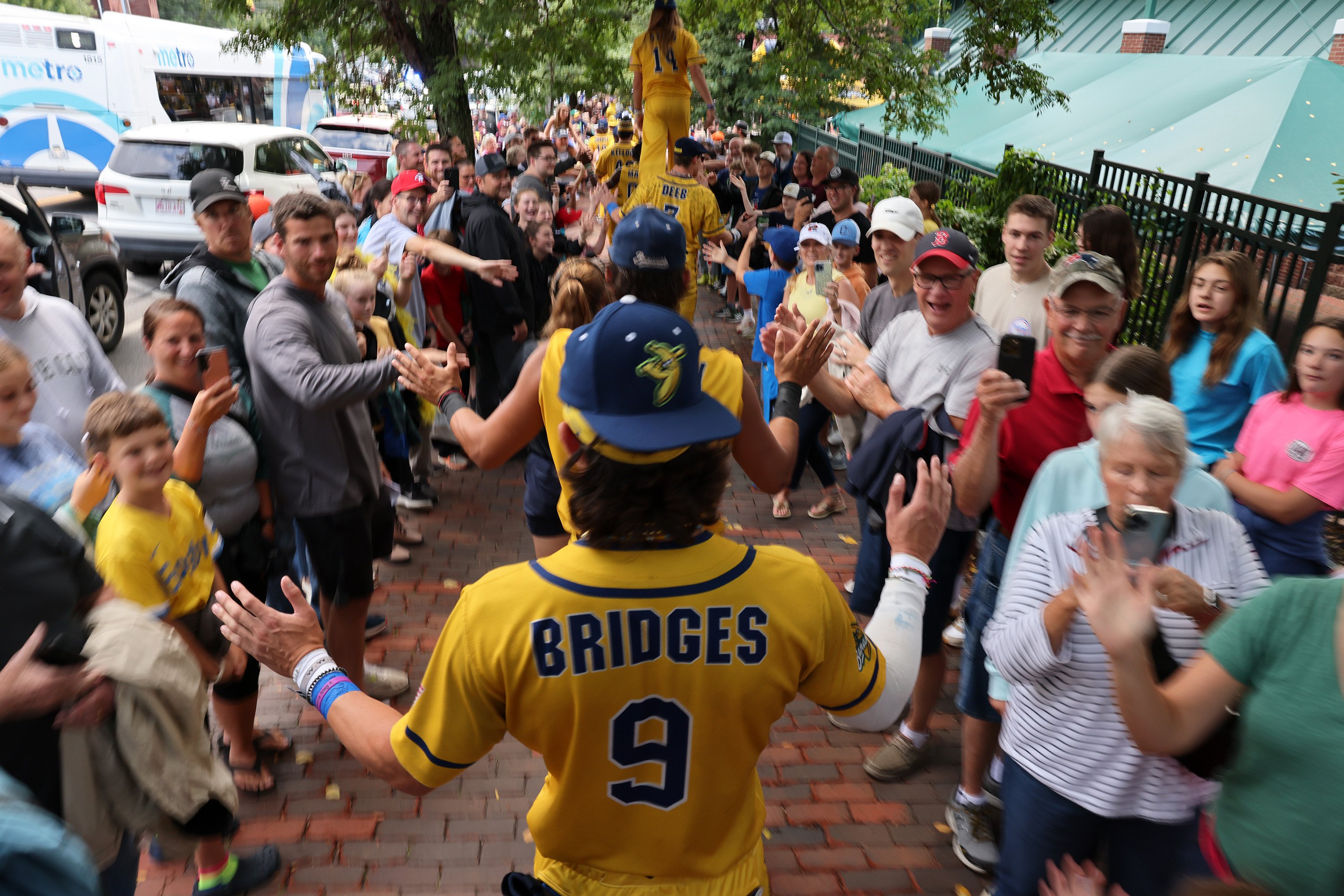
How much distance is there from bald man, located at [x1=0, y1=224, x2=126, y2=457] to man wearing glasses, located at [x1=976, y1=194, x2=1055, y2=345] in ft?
13.0

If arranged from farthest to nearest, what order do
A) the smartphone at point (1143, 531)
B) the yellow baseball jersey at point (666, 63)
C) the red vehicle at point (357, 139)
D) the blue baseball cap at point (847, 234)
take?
1. the red vehicle at point (357, 139)
2. the yellow baseball jersey at point (666, 63)
3. the blue baseball cap at point (847, 234)
4. the smartphone at point (1143, 531)

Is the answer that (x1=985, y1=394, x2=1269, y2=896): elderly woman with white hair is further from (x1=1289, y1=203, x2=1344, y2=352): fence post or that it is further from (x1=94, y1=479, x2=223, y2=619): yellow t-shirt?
(x1=1289, y1=203, x2=1344, y2=352): fence post

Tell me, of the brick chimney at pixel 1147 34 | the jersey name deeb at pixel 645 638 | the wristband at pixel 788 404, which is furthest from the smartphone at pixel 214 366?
the brick chimney at pixel 1147 34

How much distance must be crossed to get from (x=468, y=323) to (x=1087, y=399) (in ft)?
15.5

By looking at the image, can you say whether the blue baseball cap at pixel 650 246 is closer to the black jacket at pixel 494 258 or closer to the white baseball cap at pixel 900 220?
the white baseball cap at pixel 900 220

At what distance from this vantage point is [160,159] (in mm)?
12055

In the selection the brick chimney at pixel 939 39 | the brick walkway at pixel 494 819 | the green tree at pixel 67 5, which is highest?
the green tree at pixel 67 5

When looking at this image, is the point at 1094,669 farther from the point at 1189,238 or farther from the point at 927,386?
the point at 1189,238

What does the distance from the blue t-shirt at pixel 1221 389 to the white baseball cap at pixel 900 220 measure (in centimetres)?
142

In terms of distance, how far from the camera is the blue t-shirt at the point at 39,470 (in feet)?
9.30

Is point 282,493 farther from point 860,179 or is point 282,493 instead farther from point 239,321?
point 860,179

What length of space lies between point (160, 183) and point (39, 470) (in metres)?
10.7

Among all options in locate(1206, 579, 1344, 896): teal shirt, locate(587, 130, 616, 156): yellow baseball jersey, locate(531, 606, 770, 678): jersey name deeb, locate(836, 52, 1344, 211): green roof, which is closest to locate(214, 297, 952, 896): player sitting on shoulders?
locate(531, 606, 770, 678): jersey name deeb

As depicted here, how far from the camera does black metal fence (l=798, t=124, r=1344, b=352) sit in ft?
15.7
